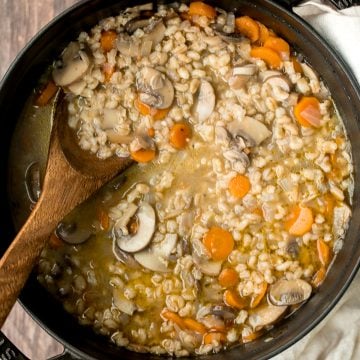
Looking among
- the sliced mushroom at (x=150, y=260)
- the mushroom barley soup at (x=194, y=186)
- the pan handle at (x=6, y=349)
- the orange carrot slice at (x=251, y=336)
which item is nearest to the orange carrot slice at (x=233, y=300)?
the mushroom barley soup at (x=194, y=186)

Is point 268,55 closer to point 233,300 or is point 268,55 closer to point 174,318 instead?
point 233,300

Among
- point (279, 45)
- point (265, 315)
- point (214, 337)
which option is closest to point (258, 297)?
point (265, 315)

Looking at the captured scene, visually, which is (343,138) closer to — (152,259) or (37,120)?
(152,259)

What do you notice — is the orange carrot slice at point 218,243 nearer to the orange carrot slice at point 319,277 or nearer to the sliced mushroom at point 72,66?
the orange carrot slice at point 319,277

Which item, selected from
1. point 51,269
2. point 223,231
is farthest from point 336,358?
point 51,269

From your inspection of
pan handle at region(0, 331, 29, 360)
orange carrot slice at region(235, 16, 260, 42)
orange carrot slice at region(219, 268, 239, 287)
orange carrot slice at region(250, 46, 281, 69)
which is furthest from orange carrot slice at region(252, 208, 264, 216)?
pan handle at region(0, 331, 29, 360)

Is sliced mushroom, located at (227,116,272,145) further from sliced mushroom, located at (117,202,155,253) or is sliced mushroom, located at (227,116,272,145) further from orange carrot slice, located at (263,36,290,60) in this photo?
sliced mushroom, located at (117,202,155,253)
